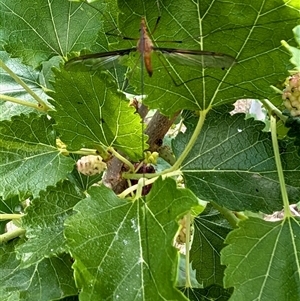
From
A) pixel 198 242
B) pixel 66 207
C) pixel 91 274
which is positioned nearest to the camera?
pixel 91 274

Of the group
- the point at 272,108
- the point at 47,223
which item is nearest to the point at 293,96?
the point at 272,108

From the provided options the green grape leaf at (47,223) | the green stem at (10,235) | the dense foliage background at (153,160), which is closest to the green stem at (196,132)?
the dense foliage background at (153,160)

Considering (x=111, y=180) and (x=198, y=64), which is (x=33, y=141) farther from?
(x=198, y=64)

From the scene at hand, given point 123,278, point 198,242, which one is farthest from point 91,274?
point 198,242

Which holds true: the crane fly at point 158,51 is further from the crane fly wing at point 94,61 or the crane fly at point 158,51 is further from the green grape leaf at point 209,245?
the green grape leaf at point 209,245

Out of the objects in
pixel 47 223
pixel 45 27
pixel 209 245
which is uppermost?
pixel 45 27

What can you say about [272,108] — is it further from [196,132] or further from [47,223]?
[47,223]

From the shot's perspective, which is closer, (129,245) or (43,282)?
(129,245)
